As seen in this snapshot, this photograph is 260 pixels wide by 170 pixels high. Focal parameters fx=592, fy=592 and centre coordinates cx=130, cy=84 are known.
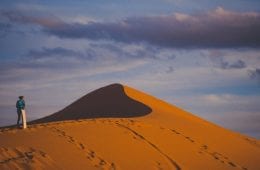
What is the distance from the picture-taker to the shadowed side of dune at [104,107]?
34334 millimetres

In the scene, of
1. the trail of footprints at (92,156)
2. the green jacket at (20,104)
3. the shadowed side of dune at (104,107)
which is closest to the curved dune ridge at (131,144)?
the trail of footprints at (92,156)

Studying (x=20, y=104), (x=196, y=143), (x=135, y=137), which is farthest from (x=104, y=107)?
(x=20, y=104)

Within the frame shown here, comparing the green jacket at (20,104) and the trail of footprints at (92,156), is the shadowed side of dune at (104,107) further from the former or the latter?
the green jacket at (20,104)

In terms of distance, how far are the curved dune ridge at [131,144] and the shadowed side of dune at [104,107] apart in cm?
14

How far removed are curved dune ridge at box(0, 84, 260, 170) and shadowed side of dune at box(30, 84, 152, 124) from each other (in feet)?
0.47

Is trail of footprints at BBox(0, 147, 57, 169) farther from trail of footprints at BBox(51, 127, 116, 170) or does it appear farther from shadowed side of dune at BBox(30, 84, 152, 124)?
shadowed side of dune at BBox(30, 84, 152, 124)

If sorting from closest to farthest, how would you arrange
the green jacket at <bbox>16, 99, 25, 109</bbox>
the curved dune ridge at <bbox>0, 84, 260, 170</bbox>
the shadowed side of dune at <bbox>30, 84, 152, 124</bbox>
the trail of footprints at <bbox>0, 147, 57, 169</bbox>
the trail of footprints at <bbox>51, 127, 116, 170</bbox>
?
the trail of footprints at <bbox>0, 147, 57, 169</bbox>, the trail of footprints at <bbox>51, 127, 116, 170</bbox>, the curved dune ridge at <bbox>0, 84, 260, 170</bbox>, the green jacket at <bbox>16, 99, 25, 109</bbox>, the shadowed side of dune at <bbox>30, 84, 152, 124</bbox>

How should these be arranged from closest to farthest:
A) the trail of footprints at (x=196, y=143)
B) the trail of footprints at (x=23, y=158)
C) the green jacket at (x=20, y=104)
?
the trail of footprints at (x=23, y=158) → the green jacket at (x=20, y=104) → the trail of footprints at (x=196, y=143)

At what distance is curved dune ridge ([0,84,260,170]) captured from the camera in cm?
2328

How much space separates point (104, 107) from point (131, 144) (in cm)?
1004

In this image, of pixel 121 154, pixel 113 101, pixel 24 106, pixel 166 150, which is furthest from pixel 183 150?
pixel 113 101

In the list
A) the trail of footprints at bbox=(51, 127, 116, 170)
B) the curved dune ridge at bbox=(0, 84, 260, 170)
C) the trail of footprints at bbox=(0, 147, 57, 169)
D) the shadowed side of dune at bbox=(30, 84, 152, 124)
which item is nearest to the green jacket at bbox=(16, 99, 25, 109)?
the curved dune ridge at bbox=(0, 84, 260, 170)

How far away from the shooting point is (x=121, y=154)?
24719mm

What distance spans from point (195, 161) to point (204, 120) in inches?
428
